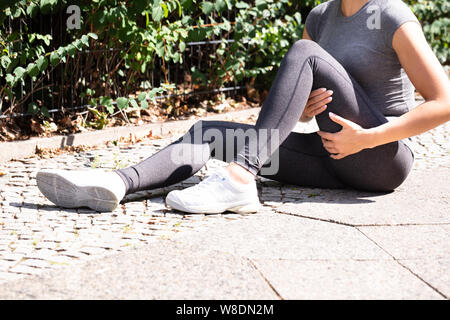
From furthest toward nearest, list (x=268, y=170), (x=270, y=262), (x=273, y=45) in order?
(x=273, y=45) → (x=268, y=170) → (x=270, y=262)

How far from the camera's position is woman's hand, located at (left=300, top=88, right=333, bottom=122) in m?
3.41

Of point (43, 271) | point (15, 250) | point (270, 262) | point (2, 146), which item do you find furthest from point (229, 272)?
point (2, 146)

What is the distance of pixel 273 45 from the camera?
6.37 m

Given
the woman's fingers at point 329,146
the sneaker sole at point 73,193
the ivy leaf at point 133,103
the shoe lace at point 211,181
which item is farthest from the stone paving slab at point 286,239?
the ivy leaf at point 133,103

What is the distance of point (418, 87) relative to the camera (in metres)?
3.30

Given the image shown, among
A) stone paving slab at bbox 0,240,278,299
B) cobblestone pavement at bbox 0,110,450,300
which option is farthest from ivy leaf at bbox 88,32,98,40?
stone paving slab at bbox 0,240,278,299

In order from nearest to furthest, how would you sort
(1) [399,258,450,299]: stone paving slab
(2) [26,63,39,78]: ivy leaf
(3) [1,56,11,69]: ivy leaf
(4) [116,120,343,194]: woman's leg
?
(1) [399,258,450,299]: stone paving slab, (4) [116,120,343,194]: woman's leg, (3) [1,56,11,69]: ivy leaf, (2) [26,63,39,78]: ivy leaf

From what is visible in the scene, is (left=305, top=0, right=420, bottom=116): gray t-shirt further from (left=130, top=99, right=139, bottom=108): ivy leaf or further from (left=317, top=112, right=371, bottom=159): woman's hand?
(left=130, top=99, right=139, bottom=108): ivy leaf

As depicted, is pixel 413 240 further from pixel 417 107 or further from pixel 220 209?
pixel 220 209

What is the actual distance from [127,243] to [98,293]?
2.00ft

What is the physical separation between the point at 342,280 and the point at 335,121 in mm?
1027

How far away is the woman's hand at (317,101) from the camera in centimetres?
341

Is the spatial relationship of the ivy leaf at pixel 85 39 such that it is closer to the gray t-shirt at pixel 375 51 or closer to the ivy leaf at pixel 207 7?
the ivy leaf at pixel 207 7
